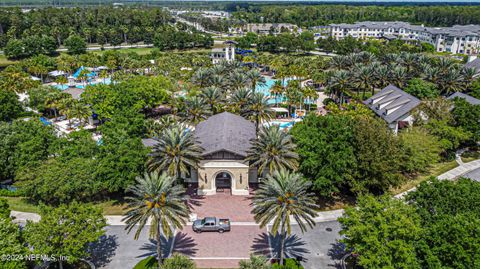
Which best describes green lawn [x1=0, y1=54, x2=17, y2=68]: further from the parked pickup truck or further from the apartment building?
the apartment building

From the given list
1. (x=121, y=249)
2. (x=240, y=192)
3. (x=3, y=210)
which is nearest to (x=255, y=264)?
(x=121, y=249)

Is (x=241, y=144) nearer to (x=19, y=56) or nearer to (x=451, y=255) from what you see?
(x=451, y=255)

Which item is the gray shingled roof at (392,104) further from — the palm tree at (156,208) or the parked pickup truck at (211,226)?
the palm tree at (156,208)

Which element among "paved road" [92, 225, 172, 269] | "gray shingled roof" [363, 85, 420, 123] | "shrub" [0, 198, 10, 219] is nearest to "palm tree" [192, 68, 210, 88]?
"gray shingled roof" [363, 85, 420, 123]

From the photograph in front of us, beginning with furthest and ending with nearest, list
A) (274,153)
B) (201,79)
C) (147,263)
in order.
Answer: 1. (201,79)
2. (274,153)
3. (147,263)

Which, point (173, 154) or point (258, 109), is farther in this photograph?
point (258, 109)

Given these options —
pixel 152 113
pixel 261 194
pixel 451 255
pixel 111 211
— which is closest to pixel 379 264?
pixel 451 255

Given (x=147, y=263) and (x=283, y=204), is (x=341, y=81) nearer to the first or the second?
(x=283, y=204)
